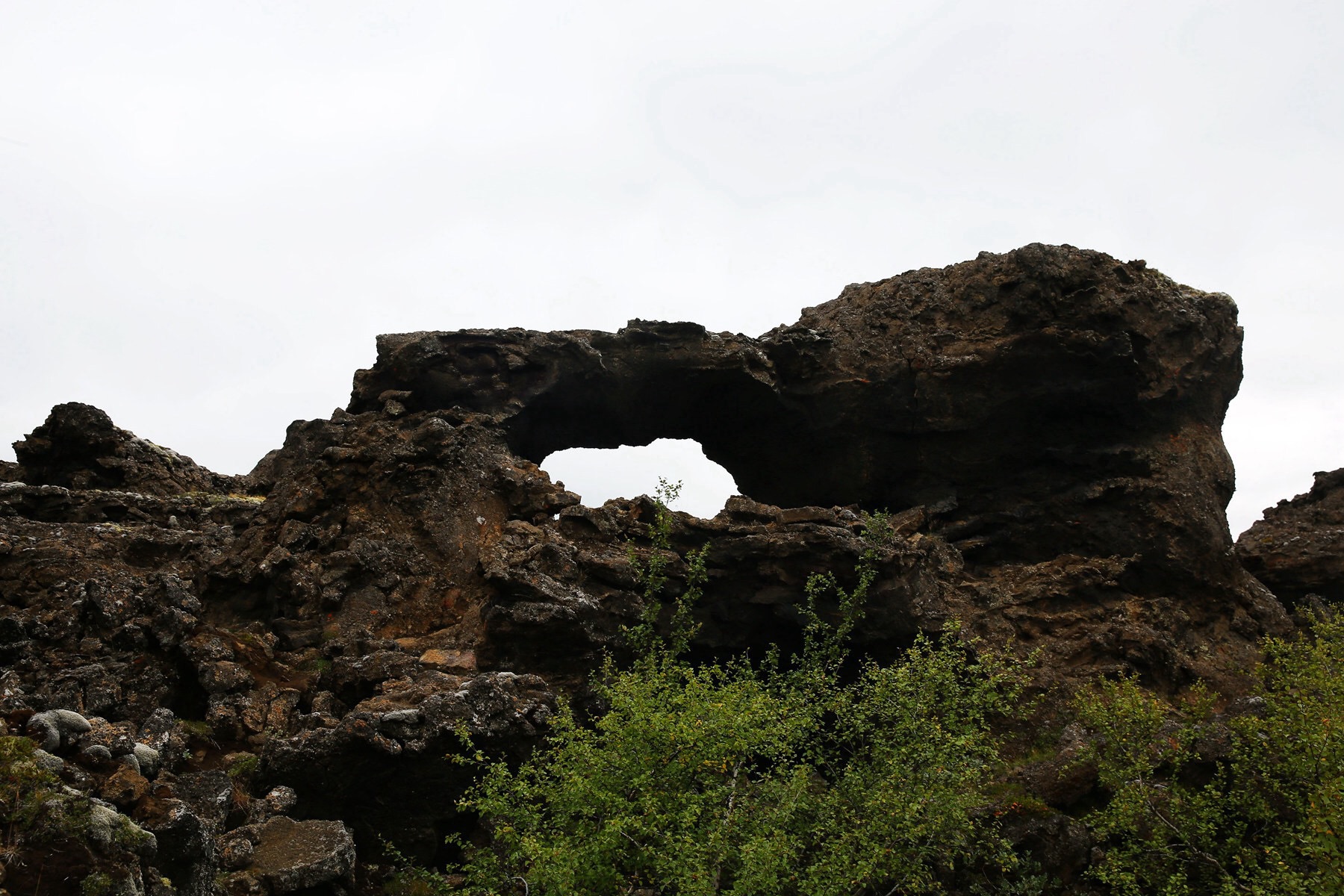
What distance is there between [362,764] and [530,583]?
19.9 feet

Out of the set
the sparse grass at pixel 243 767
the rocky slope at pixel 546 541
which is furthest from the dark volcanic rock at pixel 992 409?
the sparse grass at pixel 243 767

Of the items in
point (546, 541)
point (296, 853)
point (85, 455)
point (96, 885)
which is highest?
point (85, 455)

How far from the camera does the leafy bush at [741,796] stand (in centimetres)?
1338

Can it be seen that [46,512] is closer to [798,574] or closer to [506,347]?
[506,347]

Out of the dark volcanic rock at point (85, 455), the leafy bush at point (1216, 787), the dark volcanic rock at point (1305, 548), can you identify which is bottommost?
the leafy bush at point (1216, 787)

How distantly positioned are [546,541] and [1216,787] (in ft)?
48.4

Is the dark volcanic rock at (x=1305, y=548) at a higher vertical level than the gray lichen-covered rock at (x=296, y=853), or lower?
higher

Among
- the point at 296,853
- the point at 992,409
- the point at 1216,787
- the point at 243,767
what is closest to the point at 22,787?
the point at 296,853

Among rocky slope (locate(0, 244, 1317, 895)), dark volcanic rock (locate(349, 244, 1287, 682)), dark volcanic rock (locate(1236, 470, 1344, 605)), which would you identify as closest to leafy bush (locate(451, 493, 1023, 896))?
rocky slope (locate(0, 244, 1317, 895))

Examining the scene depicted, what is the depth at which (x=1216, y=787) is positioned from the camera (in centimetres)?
1898

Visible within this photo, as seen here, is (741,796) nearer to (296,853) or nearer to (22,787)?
(296,853)

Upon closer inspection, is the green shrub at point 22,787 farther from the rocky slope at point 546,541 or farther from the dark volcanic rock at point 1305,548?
the dark volcanic rock at point 1305,548

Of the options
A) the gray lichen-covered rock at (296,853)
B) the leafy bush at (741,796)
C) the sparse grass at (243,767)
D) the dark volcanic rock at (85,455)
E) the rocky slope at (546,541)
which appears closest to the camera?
the gray lichen-covered rock at (296,853)

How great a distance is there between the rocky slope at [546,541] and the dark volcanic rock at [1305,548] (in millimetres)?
→ 179
